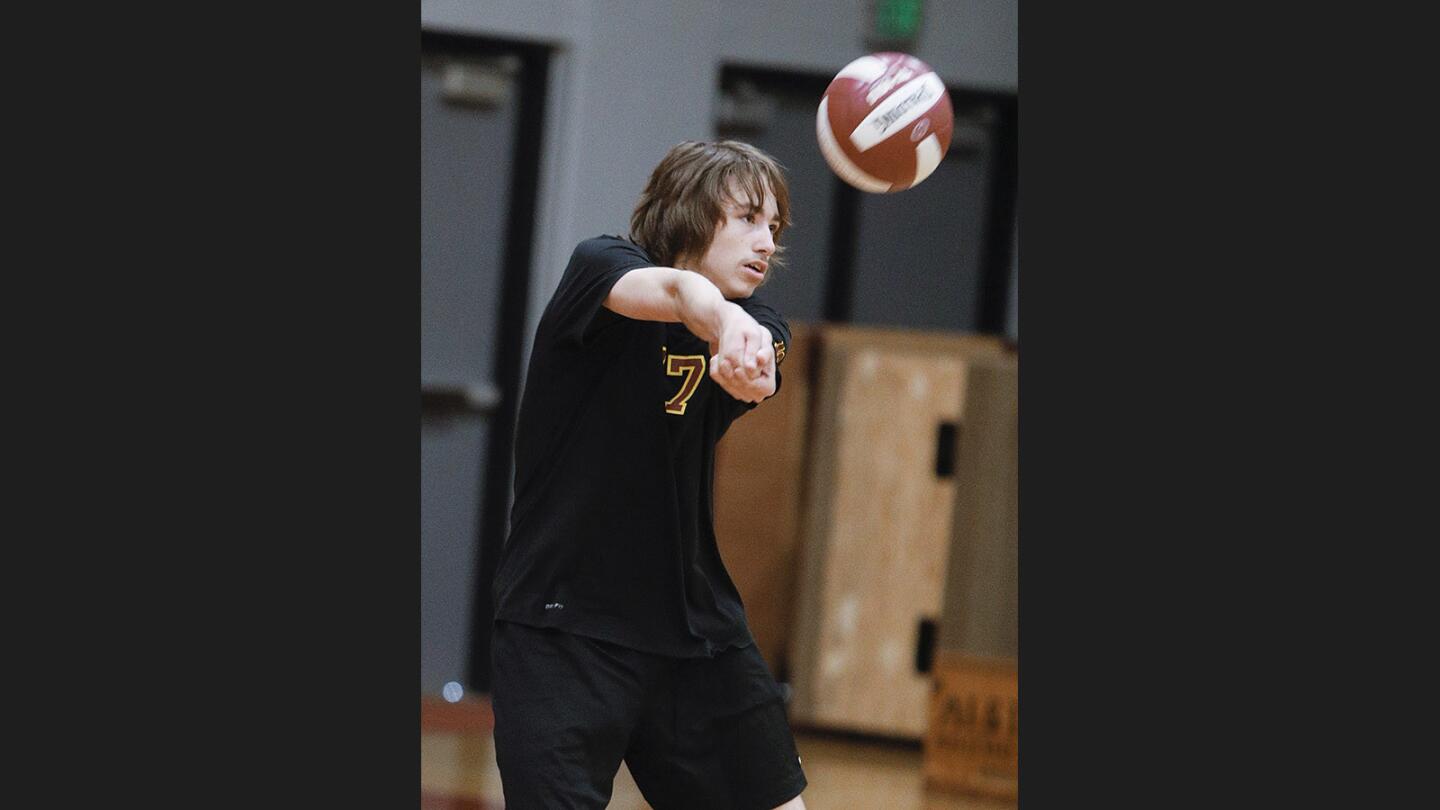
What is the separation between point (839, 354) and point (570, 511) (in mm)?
4094

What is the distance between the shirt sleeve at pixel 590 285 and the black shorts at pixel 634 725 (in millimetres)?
537

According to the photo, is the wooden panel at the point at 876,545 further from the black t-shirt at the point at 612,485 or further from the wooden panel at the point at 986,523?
the black t-shirt at the point at 612,485

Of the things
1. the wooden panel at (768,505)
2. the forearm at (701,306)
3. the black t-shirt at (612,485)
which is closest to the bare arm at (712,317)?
the forearm at (701,306)

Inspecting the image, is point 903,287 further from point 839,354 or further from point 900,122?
point 900,122

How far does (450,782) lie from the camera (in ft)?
17.9

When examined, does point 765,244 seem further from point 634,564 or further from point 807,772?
point 807,772

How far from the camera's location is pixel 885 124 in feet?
10.8

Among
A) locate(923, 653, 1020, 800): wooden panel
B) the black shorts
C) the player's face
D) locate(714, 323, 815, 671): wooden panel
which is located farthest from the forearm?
locate(714, 323, 815, 671): wooden panel

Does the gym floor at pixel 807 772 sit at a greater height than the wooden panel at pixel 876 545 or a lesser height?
lesser

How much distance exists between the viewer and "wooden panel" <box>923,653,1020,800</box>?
603 cm

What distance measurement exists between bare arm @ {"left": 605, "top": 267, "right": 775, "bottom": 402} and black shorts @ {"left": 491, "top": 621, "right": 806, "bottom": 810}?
0.59 meters

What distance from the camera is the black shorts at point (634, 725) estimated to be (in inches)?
111

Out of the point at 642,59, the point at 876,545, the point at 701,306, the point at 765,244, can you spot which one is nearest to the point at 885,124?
the point at 765,244

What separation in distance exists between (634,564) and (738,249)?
24.0 inches
